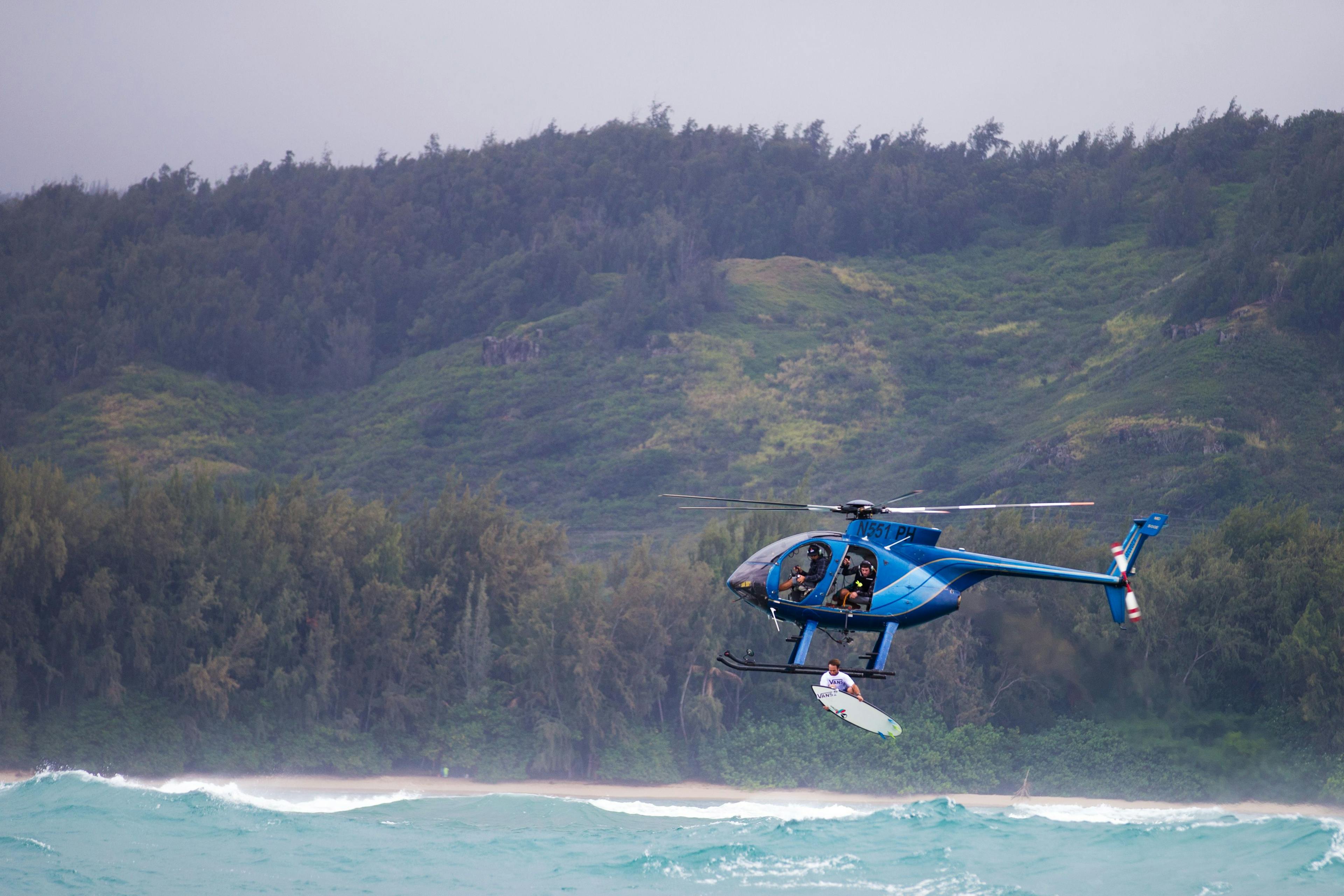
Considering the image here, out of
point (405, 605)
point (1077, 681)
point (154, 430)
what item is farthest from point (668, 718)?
point (154, 430)

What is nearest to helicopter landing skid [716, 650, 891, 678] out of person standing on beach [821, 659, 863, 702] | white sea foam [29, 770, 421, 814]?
person standing on beach [821, 659, 863, 702]

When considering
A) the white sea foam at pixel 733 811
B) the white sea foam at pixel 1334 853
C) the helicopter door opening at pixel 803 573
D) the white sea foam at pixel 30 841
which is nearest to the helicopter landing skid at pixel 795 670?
the helicopter door opening at pixel 803 573

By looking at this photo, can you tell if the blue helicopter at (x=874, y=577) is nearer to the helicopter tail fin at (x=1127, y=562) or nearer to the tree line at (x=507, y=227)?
the helicopter tail fin at (x=1127, y=562)

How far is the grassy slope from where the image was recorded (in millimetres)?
75438

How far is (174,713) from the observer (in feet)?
160

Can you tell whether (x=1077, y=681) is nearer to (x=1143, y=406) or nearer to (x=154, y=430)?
(x=1143, y=406)

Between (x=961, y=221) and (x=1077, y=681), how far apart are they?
245ft

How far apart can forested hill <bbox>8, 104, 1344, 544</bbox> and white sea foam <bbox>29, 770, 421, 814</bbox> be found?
38032mm

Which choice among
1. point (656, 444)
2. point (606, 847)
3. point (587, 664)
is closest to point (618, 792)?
point (587, 664)

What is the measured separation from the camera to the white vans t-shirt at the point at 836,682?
75.8ft

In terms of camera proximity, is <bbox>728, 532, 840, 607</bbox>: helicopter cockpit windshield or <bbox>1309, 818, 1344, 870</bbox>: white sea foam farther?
<bbox>1309, 818, 1344, 870</bbox>: white sea foam

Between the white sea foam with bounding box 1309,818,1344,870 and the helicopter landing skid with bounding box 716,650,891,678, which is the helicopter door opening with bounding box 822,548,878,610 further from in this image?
the white sea foam with bounding box 1309,818,1344,870

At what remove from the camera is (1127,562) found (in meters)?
23.3

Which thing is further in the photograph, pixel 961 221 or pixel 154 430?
pixel 961 221
